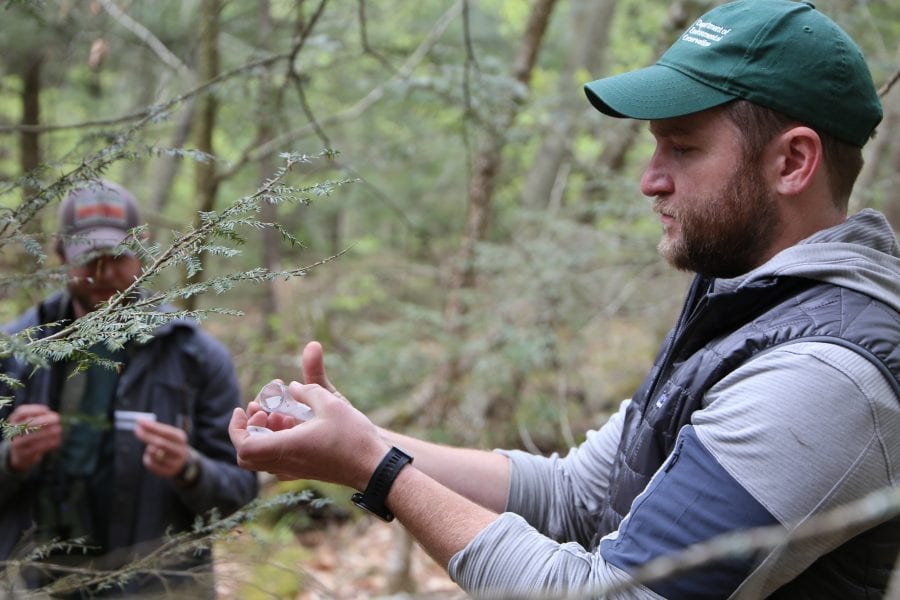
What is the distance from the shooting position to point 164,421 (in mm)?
2979

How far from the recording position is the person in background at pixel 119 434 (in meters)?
2.80

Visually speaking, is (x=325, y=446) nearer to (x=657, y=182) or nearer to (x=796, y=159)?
(x=657, y=182)

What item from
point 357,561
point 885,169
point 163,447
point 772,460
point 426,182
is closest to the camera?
point 772,460

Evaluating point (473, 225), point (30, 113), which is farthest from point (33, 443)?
point (30, 113)

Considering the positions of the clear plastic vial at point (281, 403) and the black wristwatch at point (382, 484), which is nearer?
the black wristwatch at point (382, 484)

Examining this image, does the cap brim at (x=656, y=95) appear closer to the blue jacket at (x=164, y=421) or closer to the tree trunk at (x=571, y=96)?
the blue jacket at (x=164, y=421)

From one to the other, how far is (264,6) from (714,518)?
6566 mm

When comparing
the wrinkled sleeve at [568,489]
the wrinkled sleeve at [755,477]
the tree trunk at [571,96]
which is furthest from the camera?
the tree trunk at [571,96]

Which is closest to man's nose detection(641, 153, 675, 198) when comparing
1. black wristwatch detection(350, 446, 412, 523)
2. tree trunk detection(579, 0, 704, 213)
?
black wristwatch detection(350, 446, 412, 523)

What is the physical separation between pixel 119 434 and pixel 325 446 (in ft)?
5.72

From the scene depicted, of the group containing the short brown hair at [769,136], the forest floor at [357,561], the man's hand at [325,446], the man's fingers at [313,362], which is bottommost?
the forest floor at [357,561]

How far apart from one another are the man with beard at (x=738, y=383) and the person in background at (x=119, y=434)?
4.25ft

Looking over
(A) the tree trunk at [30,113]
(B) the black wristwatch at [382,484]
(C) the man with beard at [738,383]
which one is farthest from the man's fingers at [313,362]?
(A) the tree trunk at [30,113]

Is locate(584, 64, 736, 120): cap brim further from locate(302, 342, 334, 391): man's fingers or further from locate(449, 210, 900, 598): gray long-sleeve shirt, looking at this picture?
locate(302, 342, 334, 391): man's fingers
